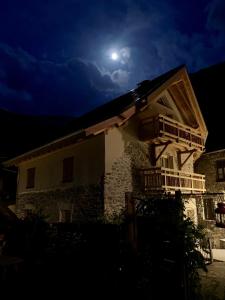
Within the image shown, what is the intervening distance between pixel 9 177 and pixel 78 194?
10384 millimetres

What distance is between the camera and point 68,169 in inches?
611

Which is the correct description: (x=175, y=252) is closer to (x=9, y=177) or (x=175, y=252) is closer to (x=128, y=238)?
(x=128, y=238)

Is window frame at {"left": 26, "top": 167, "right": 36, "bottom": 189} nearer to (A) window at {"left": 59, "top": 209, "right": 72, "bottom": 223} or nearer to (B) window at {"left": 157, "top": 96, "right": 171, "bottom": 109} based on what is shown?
(A) window at {"left": 59, "top": 209, "right": 72, "bottom": 223}

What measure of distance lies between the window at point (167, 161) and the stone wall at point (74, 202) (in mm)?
5577

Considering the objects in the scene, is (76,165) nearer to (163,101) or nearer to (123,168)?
(123,168)

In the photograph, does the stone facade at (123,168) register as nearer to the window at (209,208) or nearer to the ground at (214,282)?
the ground at (214,282)

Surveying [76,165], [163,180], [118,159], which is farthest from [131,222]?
[76,165]

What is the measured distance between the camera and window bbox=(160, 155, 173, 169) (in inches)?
686

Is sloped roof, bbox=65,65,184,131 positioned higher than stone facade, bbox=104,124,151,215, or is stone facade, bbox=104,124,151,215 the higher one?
sloped roof, bbox=65,65,184,131

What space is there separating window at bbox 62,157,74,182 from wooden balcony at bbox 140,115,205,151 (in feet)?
14.3

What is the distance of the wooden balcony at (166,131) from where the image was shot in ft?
48.9

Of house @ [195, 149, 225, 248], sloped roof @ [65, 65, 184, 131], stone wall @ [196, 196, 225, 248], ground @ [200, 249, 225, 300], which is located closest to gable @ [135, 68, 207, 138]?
sloped roof @ [65, 65, 184, 131]

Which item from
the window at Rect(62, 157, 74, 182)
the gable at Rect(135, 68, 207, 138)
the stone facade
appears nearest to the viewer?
the stone facade

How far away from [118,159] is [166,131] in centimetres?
333
